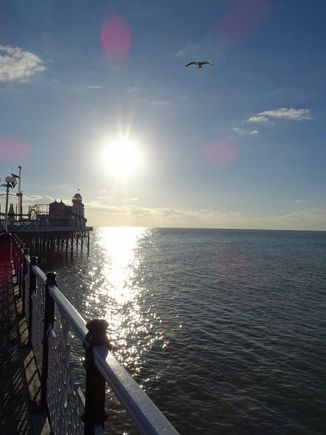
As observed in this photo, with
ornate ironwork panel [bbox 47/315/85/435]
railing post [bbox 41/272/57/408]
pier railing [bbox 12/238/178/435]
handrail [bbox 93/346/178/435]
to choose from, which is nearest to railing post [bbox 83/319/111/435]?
pier railing [bbox 12/238/178/435]

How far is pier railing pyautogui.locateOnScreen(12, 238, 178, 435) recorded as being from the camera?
5.14ft

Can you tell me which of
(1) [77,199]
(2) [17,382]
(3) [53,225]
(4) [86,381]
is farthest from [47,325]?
(1) [77,199]

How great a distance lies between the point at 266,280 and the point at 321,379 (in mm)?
25596

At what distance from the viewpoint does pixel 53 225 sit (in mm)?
61188

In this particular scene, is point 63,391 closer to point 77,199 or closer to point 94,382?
point 94,382

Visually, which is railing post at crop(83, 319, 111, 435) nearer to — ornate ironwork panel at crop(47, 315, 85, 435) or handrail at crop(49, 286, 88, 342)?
handrail at crop(49, 286, 88, 342)

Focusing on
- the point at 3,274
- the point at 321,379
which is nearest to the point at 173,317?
the point at 321,379

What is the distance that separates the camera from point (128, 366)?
14.5 meters

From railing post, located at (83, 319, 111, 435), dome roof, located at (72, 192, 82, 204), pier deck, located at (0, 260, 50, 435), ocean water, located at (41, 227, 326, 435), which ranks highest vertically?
dome roof, located at (72, 192, 82, 204)

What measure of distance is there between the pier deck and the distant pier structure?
44.6m

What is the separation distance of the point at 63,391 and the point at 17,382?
1960 mm

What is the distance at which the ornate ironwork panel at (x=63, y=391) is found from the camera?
285 centimetres

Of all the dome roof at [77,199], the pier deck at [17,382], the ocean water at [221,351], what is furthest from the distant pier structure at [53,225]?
the pier deck at [17,382]

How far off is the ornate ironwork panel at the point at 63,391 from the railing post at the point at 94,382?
1.30 ft
